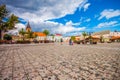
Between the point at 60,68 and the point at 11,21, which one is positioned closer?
the point at 60,68

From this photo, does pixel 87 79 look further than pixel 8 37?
No

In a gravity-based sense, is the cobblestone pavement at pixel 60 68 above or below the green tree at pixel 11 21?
below

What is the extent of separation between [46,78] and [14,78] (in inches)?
42.8

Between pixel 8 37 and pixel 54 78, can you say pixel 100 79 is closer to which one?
pixel 54 78

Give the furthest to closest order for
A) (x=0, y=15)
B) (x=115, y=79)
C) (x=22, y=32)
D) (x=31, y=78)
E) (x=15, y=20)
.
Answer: (x=22, y=32) < (x=15, y=20) < (x=0, y=15) < (x=31, y=78) < (x=115, y=79)

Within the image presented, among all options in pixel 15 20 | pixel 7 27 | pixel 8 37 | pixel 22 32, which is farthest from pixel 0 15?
pixel 22 32

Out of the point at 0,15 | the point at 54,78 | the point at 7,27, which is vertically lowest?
the point at 54,78

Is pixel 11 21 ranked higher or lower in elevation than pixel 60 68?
higher

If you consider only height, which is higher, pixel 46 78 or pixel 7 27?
pixel 7 27

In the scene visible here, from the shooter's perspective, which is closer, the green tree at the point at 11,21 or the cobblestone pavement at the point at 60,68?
the cobblestone pavement at the point at 60,68

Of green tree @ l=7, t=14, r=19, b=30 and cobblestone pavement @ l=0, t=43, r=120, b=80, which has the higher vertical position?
green tree @ l=7, t=14, r=19, b=30

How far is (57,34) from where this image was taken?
14262 cm

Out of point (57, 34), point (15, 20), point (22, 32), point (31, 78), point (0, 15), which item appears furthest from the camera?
point (57, 34)

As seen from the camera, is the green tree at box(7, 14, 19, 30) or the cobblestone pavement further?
the green tree at box(7, 14, 19, 30)
